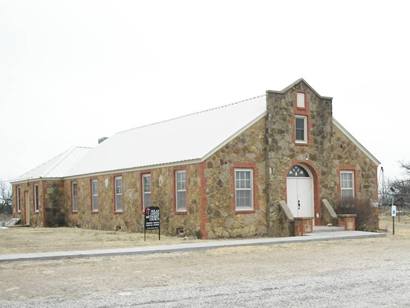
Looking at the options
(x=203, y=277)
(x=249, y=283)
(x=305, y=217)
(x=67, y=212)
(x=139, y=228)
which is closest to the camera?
(x=249, y=283)

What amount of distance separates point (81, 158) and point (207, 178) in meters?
17.0

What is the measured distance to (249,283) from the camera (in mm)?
12633

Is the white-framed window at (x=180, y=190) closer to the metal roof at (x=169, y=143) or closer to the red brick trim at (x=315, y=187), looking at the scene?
the metal roof at (x=169, y=143)

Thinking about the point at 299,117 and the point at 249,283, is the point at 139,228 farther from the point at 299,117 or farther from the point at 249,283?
the point at 249,283

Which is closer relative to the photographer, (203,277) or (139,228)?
(203,277)

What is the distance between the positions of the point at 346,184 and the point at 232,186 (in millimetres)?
6512

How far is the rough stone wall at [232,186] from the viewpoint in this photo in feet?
79.6

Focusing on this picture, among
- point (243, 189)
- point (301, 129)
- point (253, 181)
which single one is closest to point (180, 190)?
point (243, 189)

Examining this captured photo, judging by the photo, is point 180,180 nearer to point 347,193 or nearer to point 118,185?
point 118,185

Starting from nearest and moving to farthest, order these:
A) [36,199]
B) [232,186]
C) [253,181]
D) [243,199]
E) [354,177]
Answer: [232,186]
[243,199]
[253,181]
[354,177]
[36,199]

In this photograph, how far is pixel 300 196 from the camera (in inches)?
1065

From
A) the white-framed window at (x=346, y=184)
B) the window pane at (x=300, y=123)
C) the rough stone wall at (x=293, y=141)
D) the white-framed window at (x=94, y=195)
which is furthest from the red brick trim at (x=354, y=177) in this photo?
the white-framed window at (x=94, y=195)

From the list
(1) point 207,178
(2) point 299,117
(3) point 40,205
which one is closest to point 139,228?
(1) point 207,178

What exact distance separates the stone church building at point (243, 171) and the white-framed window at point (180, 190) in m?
→ 0.04
